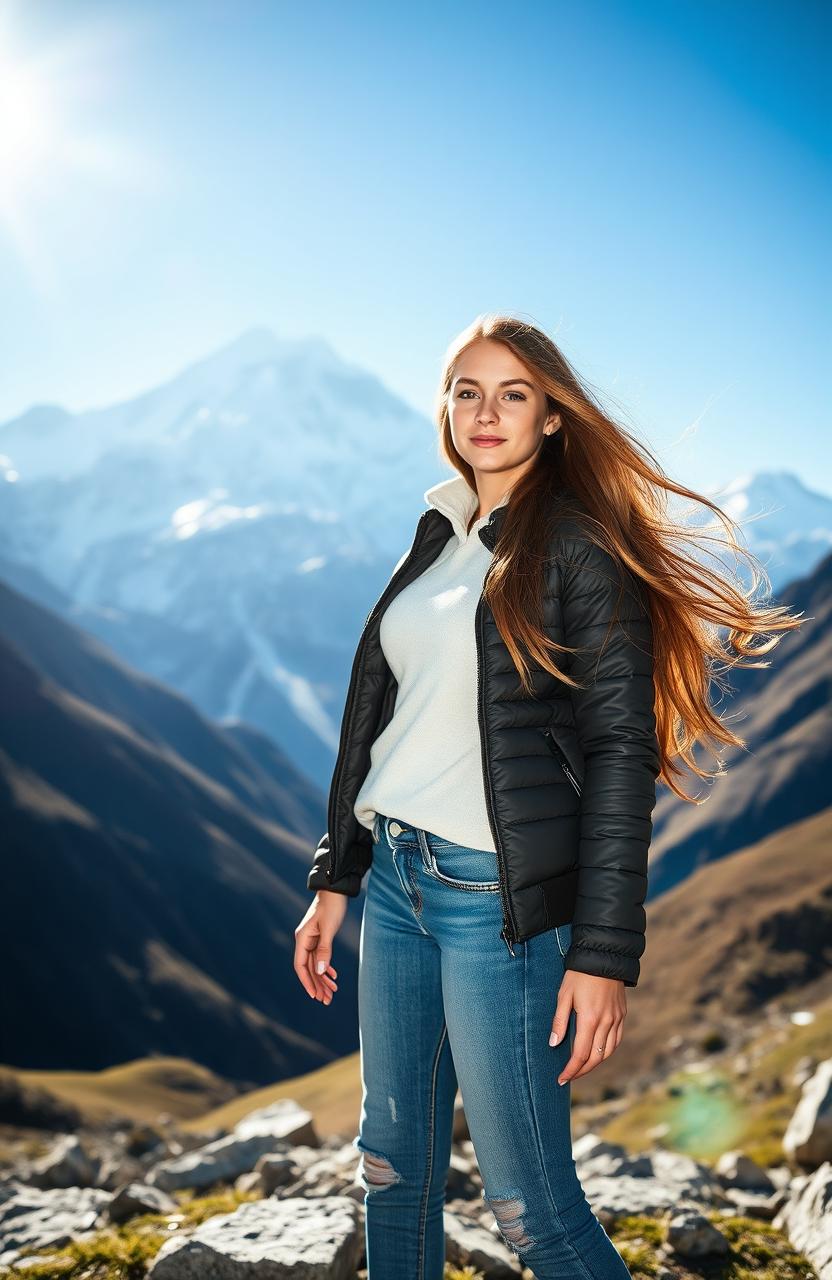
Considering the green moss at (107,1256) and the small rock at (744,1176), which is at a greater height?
the green moss at (107,1256)

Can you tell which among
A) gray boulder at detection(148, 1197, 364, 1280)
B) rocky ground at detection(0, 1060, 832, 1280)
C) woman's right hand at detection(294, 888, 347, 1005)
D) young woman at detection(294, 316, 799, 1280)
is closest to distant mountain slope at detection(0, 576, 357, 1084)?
rocky ground at detection(0, 1060, 832, 1280)

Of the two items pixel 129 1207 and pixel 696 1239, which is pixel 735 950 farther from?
pixel 696 1239

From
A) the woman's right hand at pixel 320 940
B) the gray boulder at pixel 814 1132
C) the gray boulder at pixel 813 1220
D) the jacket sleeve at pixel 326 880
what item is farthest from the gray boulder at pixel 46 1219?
the gray boulder at pixel 814 1132

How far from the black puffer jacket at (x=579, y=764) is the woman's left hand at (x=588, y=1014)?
0.19ft

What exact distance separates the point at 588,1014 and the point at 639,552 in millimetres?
1459

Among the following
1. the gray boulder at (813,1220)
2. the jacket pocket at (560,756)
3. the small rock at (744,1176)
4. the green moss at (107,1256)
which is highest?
the jacket pocket at (560,756)

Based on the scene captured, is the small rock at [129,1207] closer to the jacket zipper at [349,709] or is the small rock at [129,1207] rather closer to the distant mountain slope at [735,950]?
the jacket zipper at [349,709]

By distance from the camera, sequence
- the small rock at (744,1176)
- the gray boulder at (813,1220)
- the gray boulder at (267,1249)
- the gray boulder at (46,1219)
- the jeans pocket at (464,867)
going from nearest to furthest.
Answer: the jeans pocket at (464,867), the gray boulder at (267,1249), the gray boulder at (813,1220), the gray boulder at (46,1219), the small rock at (744,1176)

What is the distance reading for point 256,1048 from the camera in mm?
88875

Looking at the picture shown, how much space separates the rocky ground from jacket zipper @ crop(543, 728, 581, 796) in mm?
1911

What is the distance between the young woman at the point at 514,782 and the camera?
115 inches

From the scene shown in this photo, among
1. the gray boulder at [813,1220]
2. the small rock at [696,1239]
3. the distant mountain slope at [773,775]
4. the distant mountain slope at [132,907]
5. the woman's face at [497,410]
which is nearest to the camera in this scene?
the woman's face at [497,410]

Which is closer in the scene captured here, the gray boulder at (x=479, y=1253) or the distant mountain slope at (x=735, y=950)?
the gray boulder at (x=479, y=1253)

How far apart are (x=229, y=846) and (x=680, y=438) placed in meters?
123
